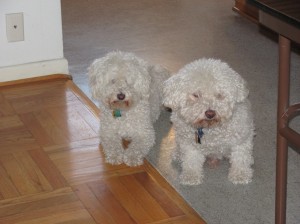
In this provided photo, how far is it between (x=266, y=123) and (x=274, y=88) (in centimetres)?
43

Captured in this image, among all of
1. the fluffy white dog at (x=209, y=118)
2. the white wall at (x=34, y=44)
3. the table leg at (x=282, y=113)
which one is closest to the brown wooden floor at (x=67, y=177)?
the fluffy white dog at (x=209, y=118)

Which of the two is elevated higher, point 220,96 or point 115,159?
point 220,96

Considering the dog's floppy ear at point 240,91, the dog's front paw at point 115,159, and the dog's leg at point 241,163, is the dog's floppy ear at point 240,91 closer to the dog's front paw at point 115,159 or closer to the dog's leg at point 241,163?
the dog's leg at point 241,163

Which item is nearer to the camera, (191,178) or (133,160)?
(191,178)

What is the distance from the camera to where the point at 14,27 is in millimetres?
3469

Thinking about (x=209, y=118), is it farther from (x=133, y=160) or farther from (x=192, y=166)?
(x=133, y=160)

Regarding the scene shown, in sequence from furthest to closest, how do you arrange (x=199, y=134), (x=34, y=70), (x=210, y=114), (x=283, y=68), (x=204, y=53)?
1. (x=204, y=53)
2. (x=34, y=70)
3. (x=199, y=134)
4. (x=210, y=114)
5. (x=283, y=68)

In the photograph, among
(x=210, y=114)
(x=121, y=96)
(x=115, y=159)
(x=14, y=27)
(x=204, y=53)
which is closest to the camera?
(x=210, y=114)

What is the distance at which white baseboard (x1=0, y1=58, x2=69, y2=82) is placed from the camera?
354 cm

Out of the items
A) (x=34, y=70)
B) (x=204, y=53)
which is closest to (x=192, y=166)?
(x=34, y=70)

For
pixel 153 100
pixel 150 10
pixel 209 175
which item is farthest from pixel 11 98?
pixel 150 10

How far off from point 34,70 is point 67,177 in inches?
45.4

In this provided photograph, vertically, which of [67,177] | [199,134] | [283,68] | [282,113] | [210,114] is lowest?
[67,177]

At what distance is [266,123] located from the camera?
118 inches
